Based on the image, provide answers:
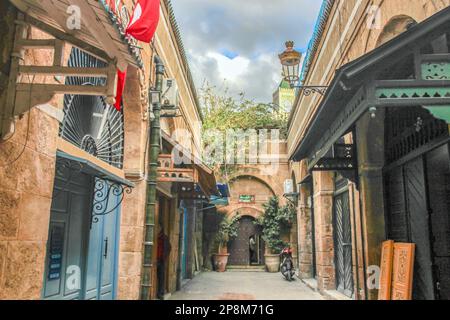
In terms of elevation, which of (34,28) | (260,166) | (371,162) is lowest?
(371,162)

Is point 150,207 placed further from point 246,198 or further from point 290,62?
point 246,198

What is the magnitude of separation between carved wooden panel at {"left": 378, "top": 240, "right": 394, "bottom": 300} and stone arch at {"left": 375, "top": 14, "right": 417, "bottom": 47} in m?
2.76

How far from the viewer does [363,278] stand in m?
6.03

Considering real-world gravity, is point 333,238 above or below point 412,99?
below

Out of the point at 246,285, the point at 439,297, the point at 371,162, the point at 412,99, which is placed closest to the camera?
the point at 412,99

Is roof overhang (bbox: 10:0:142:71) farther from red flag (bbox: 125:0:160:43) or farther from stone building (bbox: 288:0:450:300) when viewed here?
stone building (bbox: 288:0:450:300)

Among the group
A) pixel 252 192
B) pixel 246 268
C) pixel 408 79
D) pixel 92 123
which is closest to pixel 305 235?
pixel 246 268

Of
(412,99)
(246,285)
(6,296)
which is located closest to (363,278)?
(412,99)

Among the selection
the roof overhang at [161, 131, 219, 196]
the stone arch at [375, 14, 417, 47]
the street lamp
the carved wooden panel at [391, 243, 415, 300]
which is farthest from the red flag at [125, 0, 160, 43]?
the carved wooden panel at [391, 243, 415, 300]

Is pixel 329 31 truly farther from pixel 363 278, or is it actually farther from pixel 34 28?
pixel 34 28

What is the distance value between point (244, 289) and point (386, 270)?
627 cm

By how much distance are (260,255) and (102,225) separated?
43.6 feet

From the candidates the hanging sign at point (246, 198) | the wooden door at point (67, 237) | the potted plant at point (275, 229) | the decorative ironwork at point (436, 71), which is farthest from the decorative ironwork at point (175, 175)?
the hanging sign at point (246, 198)

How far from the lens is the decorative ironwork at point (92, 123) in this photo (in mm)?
4645
